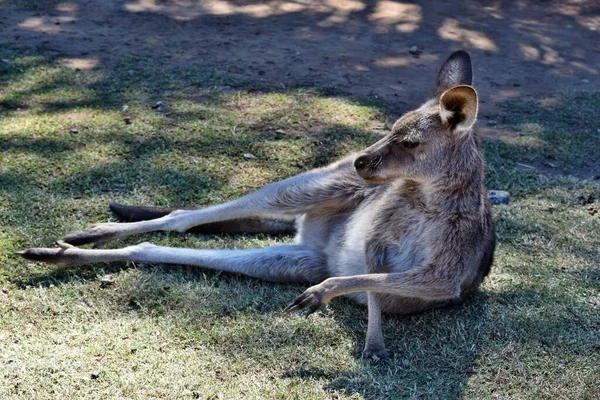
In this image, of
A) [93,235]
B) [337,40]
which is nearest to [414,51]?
[337,40]

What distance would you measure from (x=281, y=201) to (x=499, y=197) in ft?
5.34

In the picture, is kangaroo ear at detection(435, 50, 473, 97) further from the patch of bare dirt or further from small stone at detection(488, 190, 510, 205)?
the patch of bare dirt

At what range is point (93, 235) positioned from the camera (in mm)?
Answer: 3881

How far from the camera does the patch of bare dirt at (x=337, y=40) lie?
6.80 meters

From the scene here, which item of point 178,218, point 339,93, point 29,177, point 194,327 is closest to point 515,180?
point 339,93

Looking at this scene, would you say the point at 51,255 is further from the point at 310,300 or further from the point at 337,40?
the point at 337,40

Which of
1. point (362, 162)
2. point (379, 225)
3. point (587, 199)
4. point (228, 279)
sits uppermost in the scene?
point (362, 162)

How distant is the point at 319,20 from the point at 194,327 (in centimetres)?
596

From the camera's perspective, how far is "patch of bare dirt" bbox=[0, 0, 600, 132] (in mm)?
6805

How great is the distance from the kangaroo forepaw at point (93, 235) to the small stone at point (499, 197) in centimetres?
236

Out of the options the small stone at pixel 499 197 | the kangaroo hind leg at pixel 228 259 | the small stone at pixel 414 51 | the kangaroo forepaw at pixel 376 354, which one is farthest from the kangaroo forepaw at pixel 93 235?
the small stone at pixel 414 51

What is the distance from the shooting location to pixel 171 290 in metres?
3.61

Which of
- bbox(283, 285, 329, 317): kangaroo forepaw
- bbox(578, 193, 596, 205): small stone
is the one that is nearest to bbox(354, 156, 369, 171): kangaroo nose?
bbox(283, 285, 329, 317): kangaroo forepaw

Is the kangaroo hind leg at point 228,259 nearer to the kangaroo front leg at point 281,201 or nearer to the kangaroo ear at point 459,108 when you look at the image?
the kangaroo front leg at point 281,201
